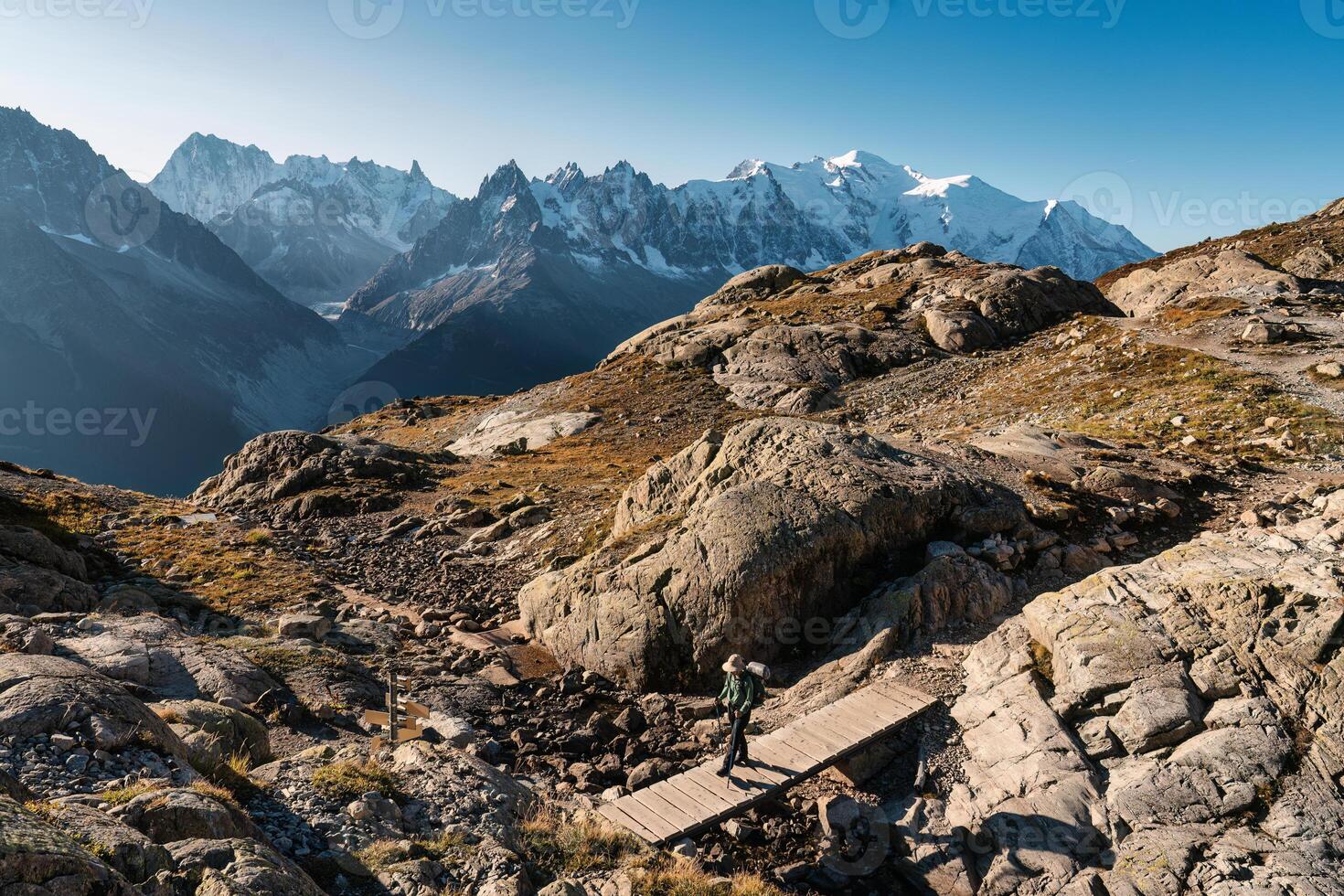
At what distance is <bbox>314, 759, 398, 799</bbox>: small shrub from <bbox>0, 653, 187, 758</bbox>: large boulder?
8.10ft

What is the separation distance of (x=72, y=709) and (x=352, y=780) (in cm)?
480

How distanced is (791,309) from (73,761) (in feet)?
266

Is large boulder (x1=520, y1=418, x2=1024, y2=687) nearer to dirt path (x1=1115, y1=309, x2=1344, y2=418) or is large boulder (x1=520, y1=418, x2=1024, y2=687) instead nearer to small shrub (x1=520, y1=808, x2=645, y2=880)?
small shrub (x1=520, y1=808, x2=645, y2=880)

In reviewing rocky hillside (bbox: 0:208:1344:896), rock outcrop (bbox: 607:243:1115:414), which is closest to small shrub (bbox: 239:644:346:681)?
rocky hillside (bbox: 0:208:1344:896)

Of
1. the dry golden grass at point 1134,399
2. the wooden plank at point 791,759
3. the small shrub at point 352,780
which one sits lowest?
the wooden plank at point 791,759

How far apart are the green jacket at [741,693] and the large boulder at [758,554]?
4898 mm

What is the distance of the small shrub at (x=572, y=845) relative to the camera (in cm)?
1368

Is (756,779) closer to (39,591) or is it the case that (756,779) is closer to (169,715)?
(169,715)

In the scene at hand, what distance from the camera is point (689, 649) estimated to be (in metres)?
23.2

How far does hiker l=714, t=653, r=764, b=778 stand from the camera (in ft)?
57.1

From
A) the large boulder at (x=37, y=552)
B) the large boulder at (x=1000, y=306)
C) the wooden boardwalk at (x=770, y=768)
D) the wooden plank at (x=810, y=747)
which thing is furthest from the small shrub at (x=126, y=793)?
the large boulder at (x=1000, y=306)

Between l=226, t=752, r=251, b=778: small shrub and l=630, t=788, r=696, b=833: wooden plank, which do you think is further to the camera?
l=630, t=788, r=696, b=833: wooden plank

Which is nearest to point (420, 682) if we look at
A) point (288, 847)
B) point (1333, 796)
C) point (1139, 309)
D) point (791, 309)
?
point (288, 847)

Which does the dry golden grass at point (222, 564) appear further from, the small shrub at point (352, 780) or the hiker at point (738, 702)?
the hiker at point (738, 702)
